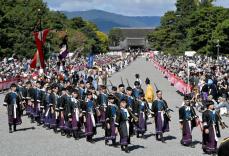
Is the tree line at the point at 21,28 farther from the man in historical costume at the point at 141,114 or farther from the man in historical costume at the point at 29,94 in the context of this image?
the man in historical costume at the point at 141,114

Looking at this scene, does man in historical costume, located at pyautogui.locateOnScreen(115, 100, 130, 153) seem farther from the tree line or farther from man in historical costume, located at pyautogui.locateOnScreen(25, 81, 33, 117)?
the tree line

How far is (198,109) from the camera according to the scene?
2341 cm

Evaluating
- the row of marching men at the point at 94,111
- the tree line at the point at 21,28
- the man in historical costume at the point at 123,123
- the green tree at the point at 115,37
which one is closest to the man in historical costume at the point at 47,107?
the row of marching men at the point at 94,111

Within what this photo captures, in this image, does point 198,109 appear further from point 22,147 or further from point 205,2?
point 205,2

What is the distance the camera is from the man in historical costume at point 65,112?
16.2 metres

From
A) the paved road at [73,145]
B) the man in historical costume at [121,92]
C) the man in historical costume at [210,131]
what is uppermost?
the man in historical costume at [121,92]

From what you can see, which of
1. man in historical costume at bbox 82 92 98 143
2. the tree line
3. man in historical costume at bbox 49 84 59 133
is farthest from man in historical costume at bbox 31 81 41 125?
the tree line

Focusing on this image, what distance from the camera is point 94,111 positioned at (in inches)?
648

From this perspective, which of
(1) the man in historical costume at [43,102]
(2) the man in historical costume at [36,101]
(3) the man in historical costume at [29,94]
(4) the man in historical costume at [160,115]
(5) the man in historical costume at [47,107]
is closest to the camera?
(4) the man in historical costume at [160,115]

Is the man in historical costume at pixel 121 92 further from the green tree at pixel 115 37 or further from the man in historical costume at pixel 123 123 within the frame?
the green tree at pixel 115 37

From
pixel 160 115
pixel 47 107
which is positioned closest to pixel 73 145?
pixel 160 115

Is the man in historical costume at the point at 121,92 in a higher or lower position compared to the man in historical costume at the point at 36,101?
higher

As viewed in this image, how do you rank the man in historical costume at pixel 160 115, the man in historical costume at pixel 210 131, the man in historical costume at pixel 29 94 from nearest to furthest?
1. the man in historical costume at pixel 210 131
2. the man in historical costume at pixel 160 115
3. the man in historical costume at pixel 29 94

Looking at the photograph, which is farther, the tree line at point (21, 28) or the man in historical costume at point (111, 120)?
the tree line at point (21, 28)
